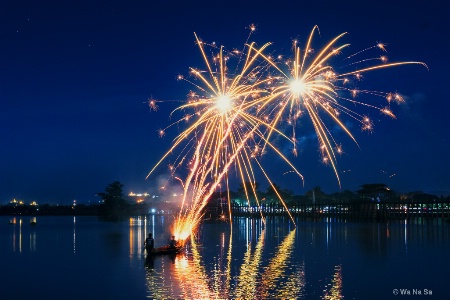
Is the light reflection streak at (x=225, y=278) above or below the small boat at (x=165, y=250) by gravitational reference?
below

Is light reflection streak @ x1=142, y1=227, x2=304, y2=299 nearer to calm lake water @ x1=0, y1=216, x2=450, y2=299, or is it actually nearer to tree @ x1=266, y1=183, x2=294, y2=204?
calm lake water @ x1=0, y1=216, x2=450, y2=299

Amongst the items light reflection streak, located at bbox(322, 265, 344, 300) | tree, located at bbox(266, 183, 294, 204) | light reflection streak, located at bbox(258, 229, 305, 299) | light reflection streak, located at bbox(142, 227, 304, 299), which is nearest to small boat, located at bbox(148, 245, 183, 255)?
light reflection streak, located at bbox(142, 227, 304, 299)

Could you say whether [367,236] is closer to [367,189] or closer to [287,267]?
[287,267]

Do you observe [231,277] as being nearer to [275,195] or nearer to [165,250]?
[165,250]

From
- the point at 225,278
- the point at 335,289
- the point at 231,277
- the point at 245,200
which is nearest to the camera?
the point at 335,289

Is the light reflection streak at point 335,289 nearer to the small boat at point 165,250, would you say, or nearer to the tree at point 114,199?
the small boat at point 165,250

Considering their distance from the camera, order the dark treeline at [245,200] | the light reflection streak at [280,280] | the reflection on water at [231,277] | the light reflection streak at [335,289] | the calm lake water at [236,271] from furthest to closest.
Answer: the dark treeline at [245,200]
the calm lake water at [236,271]
the reflection on water at [231,277]
the light reflection streak at [280,280]
the light reflection streak at [335,289]

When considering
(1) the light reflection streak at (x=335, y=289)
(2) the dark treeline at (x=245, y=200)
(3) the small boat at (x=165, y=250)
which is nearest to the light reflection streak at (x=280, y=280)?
(1) the light reflection streak at (x=335, y=289)

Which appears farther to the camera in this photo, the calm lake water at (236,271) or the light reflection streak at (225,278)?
the calm lake water at (236,271)

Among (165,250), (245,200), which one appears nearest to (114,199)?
(245,200)

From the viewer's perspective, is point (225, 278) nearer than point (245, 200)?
Yes

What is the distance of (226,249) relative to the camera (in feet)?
117

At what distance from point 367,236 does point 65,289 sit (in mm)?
28572

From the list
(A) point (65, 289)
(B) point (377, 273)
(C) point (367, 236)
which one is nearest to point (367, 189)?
(C) point (367, 236)
